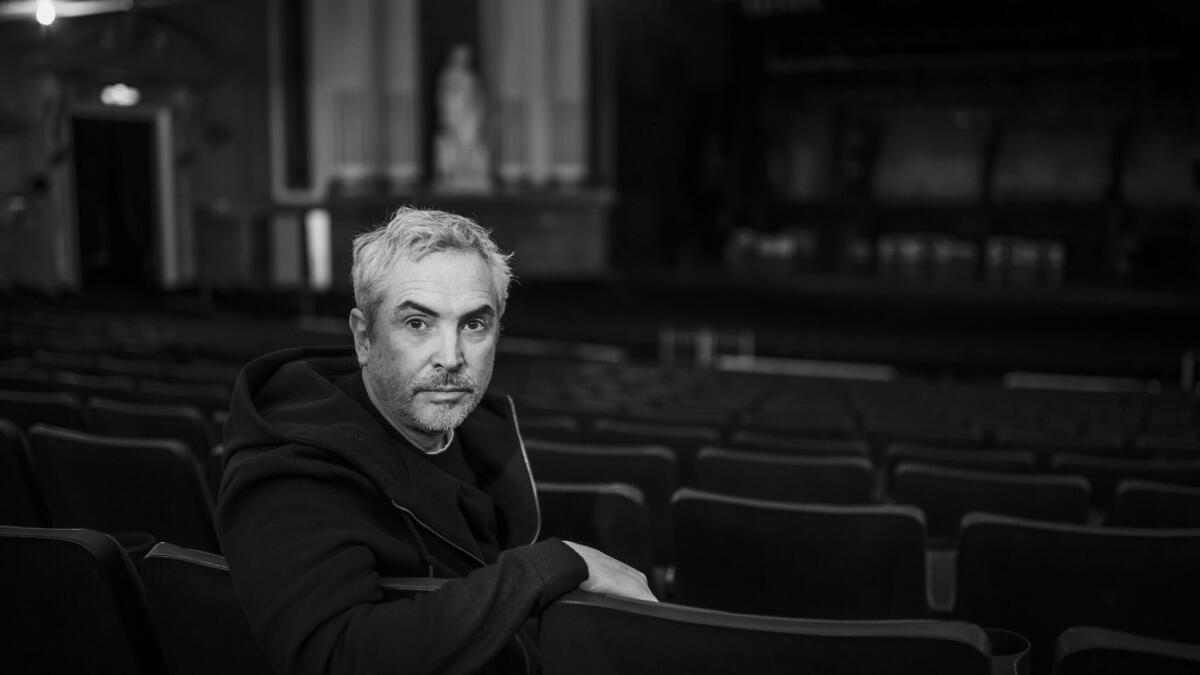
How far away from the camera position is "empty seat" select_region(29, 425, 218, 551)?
243 cm

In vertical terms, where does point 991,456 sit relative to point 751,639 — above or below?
below

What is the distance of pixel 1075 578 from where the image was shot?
1969 millimetres

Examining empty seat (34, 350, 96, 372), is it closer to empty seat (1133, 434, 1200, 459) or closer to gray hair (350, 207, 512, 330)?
gray hair (350, 207, 512, 330)

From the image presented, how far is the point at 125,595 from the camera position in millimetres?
1529

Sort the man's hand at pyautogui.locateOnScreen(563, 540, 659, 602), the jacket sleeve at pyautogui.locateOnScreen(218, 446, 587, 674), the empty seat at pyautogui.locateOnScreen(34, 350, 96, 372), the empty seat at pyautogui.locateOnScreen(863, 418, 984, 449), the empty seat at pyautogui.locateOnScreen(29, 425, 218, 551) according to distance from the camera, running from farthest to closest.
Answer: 1. the empty seat at pyautogui.locateOnScreen(34, 350, 96, 372)
2. the empty seat at pyautogui.locateOnScreen(863, 418, 984, 449)
3. the empty seat at pyautogui.locateOnScreen(29, 425, 218, 551)
4. the man's hand at pyautogui.locateOnScreen(563, 540, 659, 602)
5. the jacket sleeve at pyautogui.locateOnScreen(218, 446, 587, 674)

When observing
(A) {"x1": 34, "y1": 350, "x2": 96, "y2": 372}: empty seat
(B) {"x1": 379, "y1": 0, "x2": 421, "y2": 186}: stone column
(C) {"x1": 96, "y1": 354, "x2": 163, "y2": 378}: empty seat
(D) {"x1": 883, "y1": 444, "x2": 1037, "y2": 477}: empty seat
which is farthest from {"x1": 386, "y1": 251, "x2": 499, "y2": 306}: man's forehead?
(B) {"x1": 379, "y1": 0, "x2": 421, "y2": 186}: stone column

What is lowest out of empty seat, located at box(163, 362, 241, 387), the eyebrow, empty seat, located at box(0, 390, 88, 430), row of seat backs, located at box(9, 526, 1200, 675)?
empty seat, located at box(163, 362, 241, 387)

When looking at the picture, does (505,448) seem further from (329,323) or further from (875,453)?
(329,323)

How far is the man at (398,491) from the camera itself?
4.26 feet

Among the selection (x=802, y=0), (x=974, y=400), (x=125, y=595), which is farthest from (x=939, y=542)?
(x=802, y=0)

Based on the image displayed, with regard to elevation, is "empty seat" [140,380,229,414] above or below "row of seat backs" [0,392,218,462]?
below

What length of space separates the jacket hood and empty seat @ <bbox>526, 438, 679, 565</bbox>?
3.45ft

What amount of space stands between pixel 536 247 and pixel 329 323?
439 centimetres

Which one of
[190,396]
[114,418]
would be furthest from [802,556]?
[190,396]
